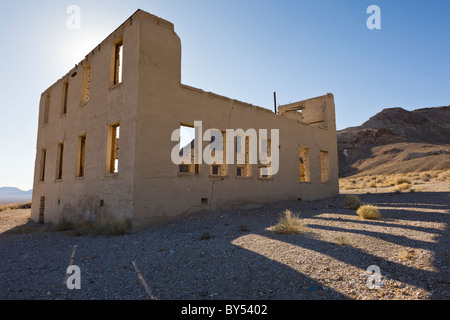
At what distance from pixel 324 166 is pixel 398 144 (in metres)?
42.0

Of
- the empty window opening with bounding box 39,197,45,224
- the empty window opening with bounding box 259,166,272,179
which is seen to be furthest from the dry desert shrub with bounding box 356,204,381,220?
the empty window opening with bounding box 39,197,45,224

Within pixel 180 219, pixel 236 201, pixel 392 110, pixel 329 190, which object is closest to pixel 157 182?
pixel 180 219

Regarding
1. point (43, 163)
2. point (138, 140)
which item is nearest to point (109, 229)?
point (138, 140)

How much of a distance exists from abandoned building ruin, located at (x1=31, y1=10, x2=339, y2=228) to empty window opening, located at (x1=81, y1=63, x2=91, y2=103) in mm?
44

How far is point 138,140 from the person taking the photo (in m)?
8.86

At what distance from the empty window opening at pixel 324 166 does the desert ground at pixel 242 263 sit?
9011mm

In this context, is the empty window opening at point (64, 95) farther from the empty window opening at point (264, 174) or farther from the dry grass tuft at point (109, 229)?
the empty window opening at point (264, 174)

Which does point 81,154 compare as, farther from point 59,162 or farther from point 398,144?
point 398,144

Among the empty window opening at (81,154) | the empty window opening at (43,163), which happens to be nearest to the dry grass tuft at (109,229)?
the empty window opening at (81,154)

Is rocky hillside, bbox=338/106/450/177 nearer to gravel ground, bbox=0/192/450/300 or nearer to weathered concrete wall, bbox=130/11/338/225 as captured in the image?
weathered concrete wall, bbox=130/11/338/225

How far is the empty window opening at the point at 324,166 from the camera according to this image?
17.2 metres

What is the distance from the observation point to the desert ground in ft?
12.2

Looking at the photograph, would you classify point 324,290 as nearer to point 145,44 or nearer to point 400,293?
point 400,293
